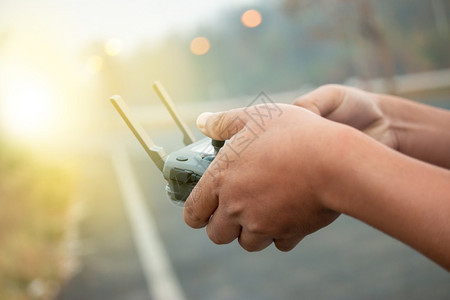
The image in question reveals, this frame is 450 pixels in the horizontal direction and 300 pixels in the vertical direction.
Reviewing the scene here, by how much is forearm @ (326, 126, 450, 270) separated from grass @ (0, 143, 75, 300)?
20.0 feet

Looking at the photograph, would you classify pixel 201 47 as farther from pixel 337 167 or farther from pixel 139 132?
pixel 337 167

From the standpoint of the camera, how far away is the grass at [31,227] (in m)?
7.14

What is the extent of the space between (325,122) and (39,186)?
13.9 meters

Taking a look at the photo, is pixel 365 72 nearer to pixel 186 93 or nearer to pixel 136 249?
pixel 136 249

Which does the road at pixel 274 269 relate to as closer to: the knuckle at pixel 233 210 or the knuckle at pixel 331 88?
the knuckle at pixel 331 88

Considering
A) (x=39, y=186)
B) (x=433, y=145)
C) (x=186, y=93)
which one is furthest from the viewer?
(x=186, y=93)

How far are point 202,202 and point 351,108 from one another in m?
1.15

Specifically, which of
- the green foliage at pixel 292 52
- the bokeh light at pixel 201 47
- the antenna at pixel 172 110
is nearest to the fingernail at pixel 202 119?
the antenna at pixel 172 110

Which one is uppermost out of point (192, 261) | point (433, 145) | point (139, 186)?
point (433, 145)

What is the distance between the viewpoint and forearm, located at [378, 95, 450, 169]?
7.99ft

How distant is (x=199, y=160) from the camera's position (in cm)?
177

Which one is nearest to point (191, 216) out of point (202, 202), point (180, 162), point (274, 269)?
point (202, 202)

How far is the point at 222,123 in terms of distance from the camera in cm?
174

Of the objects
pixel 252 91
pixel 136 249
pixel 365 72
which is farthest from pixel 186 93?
pixel 136 249
